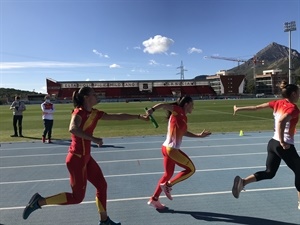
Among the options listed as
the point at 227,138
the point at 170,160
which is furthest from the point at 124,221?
the point at 227,138

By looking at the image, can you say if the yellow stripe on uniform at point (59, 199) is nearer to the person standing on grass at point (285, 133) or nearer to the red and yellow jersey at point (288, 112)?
the person standing on grass at point (285, 133)

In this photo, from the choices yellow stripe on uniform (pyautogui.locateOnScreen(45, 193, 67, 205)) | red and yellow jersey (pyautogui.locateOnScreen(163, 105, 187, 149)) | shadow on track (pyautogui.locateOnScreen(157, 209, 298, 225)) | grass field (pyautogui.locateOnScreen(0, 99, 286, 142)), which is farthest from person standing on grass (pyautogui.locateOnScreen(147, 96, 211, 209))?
grass field (pyautogui.locateOnScreen(0, 99, 286, 142))

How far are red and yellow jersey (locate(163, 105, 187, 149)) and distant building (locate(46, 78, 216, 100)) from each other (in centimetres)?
10490

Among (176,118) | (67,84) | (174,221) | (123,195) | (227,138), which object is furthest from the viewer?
(67,84)

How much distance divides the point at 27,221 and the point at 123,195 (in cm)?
171

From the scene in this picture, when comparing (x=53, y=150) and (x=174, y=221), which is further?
(x=53, y=150)

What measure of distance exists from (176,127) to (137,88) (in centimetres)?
11452

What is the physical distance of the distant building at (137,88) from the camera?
112500mm

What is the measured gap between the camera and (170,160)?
4.72 metres

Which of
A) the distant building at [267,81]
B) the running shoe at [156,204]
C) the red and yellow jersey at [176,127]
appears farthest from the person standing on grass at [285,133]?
the distant building at [267,81]

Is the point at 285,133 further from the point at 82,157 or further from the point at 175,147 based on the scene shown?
the point at 82,157

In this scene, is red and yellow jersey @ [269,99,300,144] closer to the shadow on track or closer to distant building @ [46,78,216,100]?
the shadow on track

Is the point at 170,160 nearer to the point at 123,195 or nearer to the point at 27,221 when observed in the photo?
the point at 123,195

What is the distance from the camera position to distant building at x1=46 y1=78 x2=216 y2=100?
112500 millimetres
